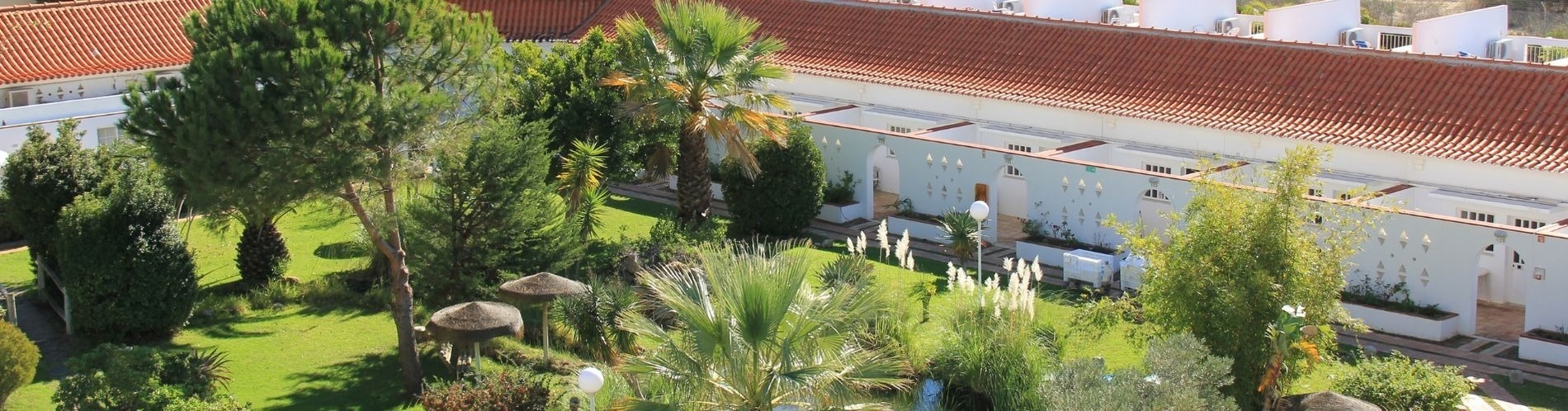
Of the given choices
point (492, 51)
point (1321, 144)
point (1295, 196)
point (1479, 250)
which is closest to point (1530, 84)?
point (1321, 144)

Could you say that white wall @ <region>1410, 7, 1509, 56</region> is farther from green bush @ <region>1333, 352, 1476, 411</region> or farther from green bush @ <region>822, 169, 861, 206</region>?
green bush @ <region>1333, 352, 1476, 411</region>

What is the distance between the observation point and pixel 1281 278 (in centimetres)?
1866

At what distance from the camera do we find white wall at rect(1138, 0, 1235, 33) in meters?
34.8

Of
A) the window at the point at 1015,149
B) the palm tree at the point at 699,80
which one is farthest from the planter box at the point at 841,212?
the palm tree at the point at 699,80

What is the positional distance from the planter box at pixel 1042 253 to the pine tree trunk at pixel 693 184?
5.12m

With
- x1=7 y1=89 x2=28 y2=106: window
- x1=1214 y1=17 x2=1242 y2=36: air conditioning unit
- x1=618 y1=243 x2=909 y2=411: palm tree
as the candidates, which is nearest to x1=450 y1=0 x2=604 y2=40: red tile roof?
x1=7 y1=89 x2=28 y2=106: window

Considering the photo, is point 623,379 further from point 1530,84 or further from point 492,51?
point 1530,84

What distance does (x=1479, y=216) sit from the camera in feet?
86.7

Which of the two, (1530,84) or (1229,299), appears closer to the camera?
(1229,299)

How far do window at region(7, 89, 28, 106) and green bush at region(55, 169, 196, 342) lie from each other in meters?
11.5

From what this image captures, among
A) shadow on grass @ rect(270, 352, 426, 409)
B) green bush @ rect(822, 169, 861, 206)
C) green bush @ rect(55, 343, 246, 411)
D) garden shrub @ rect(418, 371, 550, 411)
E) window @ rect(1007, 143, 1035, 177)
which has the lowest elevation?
shadow on grass @ rect(270, 352, 426, 409)

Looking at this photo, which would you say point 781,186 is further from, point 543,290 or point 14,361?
point 14,361

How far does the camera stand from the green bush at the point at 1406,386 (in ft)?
62.6

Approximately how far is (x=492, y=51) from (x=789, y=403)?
8.06 m
